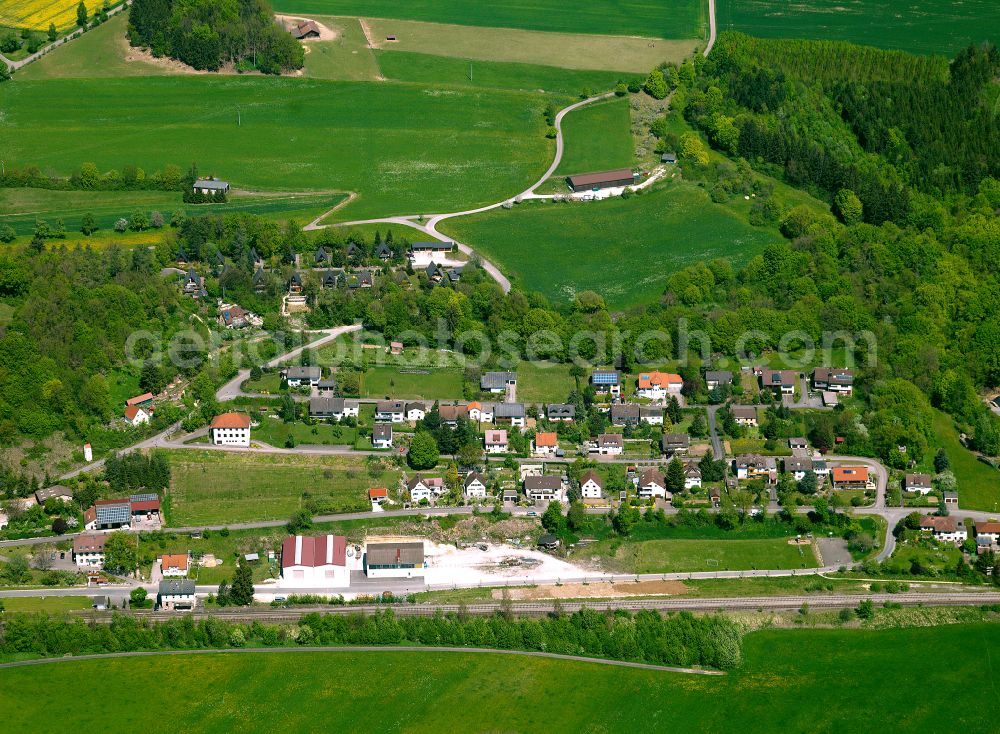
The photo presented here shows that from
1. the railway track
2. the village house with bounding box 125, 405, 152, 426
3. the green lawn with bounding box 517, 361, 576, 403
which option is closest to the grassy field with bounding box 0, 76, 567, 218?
the green lawn with bounding box 517, 361, 576, 403

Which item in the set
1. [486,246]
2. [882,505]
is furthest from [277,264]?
[882,505]

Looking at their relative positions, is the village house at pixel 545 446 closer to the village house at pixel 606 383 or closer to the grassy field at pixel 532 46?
the village house at pixel 606 383

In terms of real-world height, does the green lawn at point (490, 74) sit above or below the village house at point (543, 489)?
above

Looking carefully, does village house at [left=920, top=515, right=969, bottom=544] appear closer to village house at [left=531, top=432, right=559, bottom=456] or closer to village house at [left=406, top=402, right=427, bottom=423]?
village house at [left=531, top=432, right=559, bottom=456]

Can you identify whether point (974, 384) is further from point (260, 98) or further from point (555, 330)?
point (260, 98)

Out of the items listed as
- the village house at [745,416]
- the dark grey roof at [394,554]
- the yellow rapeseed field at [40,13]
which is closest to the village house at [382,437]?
the dark grey roof at [394,554]
